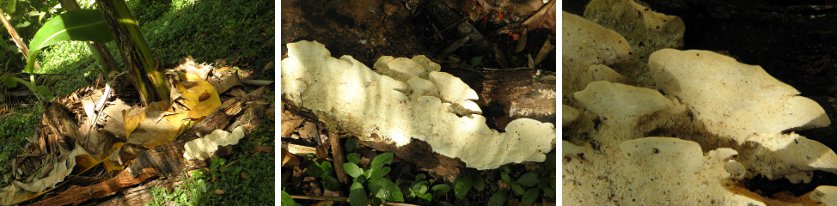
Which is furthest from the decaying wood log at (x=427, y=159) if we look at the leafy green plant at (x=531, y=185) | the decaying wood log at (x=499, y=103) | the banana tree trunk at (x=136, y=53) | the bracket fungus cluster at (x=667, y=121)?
the banana tree trunk at (x=136, y=53)

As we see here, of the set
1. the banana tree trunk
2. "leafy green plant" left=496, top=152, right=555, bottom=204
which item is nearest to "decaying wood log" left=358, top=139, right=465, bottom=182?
"leafy green plant" left=496, top=152, right=555, bottom=204

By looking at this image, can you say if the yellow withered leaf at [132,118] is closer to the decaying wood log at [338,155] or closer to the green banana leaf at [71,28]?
the green banana leaf at [71,28]

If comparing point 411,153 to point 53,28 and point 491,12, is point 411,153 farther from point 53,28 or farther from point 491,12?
point 53,28

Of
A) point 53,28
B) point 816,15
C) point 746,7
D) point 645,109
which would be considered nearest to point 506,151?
point 645,109

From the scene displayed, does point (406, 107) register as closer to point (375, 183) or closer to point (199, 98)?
point (375, 183)

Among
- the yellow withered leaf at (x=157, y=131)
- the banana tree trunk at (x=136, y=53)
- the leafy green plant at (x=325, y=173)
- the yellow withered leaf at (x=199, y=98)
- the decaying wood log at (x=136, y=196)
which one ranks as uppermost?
the banana tree trunk at (x=136, y=53)
